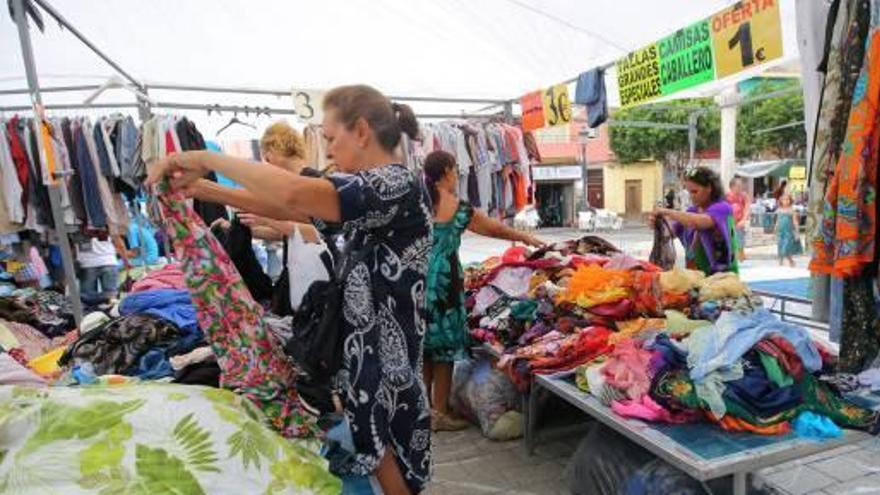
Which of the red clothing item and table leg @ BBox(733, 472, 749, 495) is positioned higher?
the red clothing item

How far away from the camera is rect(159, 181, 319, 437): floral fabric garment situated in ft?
6.07

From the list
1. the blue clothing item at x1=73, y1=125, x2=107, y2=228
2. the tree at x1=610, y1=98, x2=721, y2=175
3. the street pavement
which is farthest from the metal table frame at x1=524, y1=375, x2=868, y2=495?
the tree at x1=610, y1=98, x2=721, y2=175

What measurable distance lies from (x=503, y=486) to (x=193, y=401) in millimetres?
2057

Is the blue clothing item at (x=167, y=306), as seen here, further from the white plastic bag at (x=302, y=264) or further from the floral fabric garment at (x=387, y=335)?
the floral fabric garment at (x=387, y=335)

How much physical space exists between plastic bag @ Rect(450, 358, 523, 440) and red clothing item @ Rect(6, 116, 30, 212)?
14.3ft

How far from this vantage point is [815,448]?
80.1 inches

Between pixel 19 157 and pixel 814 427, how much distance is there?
6.22 m

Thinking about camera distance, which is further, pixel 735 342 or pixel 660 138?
pixel 660 138

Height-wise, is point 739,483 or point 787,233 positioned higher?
point 739,483

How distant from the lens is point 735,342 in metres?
2.25

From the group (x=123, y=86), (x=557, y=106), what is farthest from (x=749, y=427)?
(x=123, y=86)

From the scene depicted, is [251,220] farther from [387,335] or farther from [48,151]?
[48,151]

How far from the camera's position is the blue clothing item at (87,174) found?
215 inches

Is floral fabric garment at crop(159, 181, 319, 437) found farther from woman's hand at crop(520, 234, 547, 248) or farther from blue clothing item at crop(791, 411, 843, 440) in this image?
woman's hand at crop(520, 234, 547, 248)
